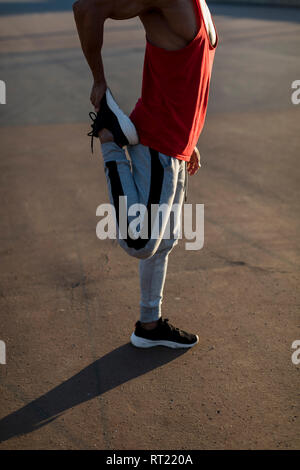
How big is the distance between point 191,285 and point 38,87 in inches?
272

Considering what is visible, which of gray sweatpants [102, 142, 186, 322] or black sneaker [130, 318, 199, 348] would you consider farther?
black sneaker [130, 318, 199, 348]

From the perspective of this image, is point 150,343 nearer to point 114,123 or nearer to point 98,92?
point 114,123

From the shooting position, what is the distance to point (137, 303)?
3262 millimetres

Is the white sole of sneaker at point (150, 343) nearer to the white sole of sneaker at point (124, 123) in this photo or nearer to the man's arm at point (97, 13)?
the white sole of sneaker at point (124, 123)

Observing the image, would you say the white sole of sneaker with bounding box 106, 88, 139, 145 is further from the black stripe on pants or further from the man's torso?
the man's torso

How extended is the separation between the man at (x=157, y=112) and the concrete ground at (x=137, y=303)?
70 cm

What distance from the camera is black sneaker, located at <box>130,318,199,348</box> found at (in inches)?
111

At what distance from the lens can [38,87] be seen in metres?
9.12

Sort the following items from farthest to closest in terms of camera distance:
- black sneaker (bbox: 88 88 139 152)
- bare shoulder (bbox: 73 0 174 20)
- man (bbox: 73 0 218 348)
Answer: black sneaker (bbox: 88 88 139 152), man (bbox: 73 0 218 348), bare shoulder (bbox: 73 0 174 20)

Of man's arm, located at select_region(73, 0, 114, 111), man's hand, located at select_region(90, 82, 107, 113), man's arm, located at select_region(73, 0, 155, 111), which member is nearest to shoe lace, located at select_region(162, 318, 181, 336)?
man's hand, located at select_region(90, 82, 107, 113)

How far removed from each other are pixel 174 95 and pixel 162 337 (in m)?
1.36

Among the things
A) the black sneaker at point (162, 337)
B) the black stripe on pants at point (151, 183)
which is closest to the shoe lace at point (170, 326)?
the black sneaker at point (162, 337)

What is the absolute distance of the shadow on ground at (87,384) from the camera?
2377 millimetres

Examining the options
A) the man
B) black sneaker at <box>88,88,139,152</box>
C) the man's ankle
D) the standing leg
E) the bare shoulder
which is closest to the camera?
the bare shoulder
